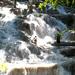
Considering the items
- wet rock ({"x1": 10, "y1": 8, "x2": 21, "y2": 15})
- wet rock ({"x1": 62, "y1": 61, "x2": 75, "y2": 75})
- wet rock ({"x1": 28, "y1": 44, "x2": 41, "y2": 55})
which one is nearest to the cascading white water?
wet rock ({"x1": 28, "y1": 44, "x2": 41, "y2": 55})

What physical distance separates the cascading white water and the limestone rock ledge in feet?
0.23

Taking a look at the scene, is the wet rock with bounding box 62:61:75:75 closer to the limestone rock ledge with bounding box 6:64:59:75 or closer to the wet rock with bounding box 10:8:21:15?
the limestone rock ledge with bounding box 6:64:59:75

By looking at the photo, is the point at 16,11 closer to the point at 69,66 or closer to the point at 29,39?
the point at 29,39

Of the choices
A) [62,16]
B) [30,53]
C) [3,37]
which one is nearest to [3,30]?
[3,37]

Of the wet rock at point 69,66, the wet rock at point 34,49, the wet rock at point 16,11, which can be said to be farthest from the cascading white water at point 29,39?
the wet rock at point 16,11

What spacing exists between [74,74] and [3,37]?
6.30m

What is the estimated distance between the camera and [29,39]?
70.6ft

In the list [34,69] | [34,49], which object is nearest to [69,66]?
[34,69]

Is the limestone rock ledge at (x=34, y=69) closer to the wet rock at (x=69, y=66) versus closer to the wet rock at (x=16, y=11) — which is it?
the wet rock at (x=69, y=66)

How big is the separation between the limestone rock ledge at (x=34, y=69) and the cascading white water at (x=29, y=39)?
72mm

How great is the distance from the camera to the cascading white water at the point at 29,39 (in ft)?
61.8

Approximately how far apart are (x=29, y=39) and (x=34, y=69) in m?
5.44

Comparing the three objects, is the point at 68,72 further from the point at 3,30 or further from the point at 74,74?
the point at 3,30

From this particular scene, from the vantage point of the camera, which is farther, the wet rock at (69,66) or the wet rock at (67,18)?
the wet rock at (67,18)
